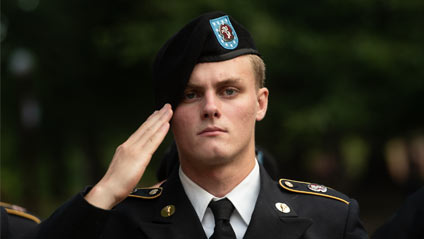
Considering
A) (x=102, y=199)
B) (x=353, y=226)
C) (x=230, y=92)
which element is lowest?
(x=353, y=226)

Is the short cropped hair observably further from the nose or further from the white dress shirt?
the white dress shirt

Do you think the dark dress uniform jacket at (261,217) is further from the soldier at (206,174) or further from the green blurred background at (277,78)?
the green blurred background at (277,78)

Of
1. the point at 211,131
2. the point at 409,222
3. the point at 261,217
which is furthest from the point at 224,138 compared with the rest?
the point at 409,222

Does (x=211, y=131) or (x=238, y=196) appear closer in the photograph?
(x=211, y=131)

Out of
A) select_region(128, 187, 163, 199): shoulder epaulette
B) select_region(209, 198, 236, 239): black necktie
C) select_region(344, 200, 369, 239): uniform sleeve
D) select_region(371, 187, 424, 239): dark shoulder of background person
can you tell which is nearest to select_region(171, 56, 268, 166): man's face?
select_region(209, 198, 236, 239): black necktie

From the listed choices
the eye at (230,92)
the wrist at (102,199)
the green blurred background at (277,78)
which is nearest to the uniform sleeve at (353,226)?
the eye at (230,92)

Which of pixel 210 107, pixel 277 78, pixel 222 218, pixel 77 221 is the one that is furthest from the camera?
pixel 277 78

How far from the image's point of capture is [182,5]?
35.4ft

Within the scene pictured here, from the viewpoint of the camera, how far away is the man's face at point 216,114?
2.91 metres

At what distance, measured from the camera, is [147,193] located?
132 inches

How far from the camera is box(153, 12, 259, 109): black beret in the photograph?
119 inches

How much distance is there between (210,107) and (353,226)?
1.00 meters

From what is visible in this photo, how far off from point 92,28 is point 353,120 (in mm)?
6787

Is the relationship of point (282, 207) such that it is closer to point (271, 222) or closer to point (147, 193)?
point (271, 222)
